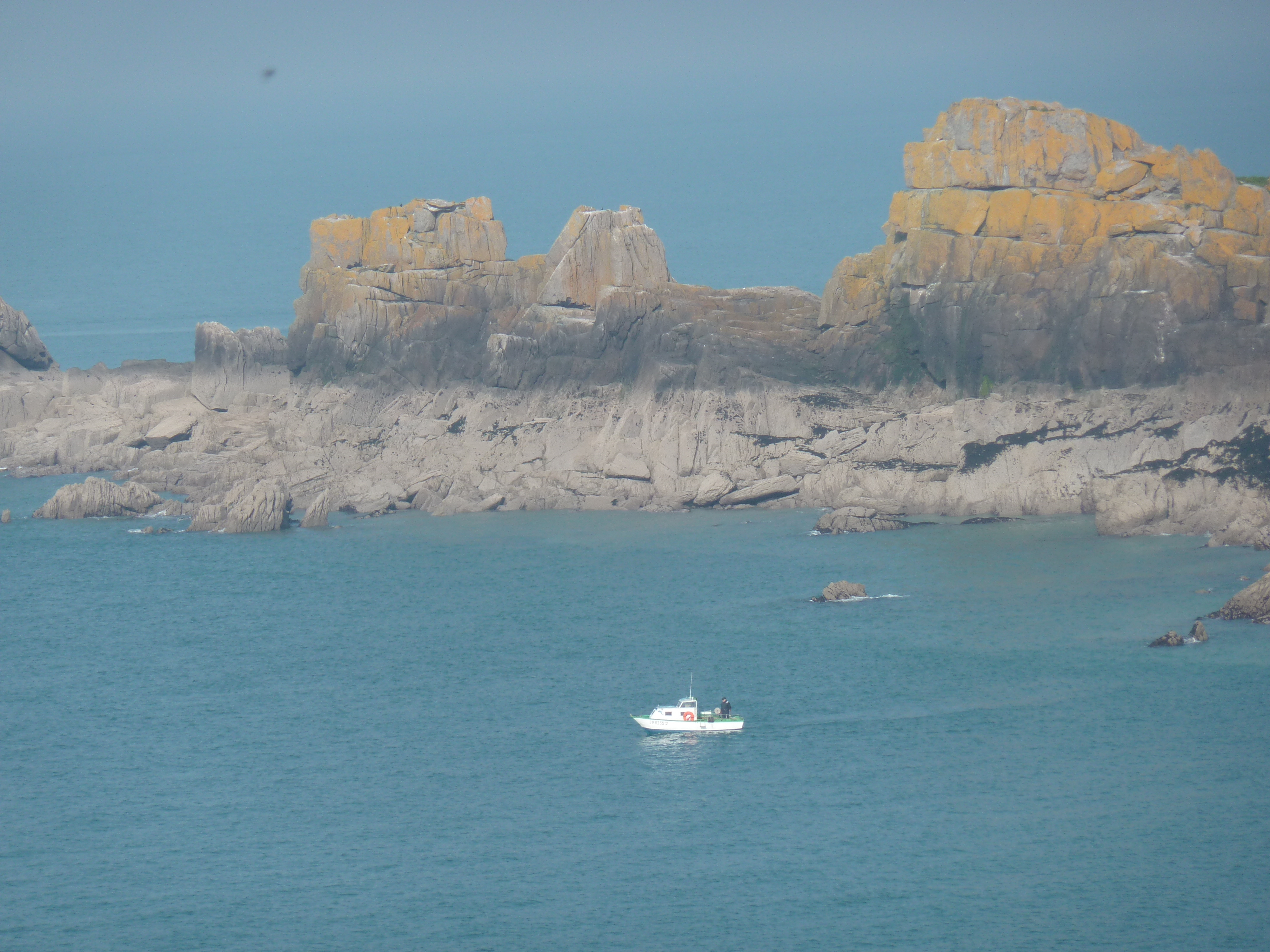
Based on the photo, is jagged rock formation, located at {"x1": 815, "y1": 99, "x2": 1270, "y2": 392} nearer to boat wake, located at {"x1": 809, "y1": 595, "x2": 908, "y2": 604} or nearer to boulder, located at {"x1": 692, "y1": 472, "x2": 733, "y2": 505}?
boulder, located at {"x1": 692, "y1": 472, "x2": 733, "y2": 505}

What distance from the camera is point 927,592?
281 feet

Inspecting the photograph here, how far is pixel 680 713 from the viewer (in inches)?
2736

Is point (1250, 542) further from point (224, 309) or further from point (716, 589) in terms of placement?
point (224, 309)

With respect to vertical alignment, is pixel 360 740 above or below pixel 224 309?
below

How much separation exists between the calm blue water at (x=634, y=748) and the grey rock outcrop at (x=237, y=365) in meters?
24.6

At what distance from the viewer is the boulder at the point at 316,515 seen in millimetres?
103250

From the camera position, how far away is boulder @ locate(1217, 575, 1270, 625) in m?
78.6

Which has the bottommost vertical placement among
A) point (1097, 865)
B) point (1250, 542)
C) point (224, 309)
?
point (1097, 865)

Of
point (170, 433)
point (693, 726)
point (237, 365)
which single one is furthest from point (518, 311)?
point (693, 726)

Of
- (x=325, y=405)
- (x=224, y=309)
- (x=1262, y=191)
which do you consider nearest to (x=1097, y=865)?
(x=1262, y=191)

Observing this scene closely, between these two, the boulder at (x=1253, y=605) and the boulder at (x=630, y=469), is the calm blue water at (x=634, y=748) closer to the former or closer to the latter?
the boulder at (x=1253, y=605)

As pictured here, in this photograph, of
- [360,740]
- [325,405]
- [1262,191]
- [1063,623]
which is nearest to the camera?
[360,740]

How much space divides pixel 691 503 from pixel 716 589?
16637mm

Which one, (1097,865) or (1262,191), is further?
(1262,191)
